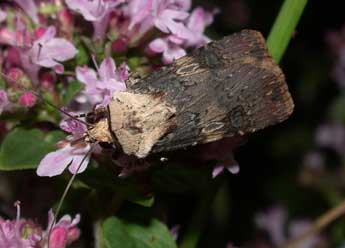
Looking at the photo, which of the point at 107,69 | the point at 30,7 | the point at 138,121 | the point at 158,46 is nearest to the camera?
the point at 138,121

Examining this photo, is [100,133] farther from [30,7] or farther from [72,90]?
[30,7]

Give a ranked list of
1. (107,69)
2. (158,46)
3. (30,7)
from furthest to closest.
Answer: (30,7) < (158,46) < (107,69)

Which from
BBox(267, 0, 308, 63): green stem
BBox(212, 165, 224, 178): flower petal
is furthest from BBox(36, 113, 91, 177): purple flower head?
BBox(267, 0, 308, 63): green stem

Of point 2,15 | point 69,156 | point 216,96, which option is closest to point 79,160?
point 69,156

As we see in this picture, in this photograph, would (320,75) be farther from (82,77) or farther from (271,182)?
(82,77)

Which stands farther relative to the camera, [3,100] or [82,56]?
[82,56]

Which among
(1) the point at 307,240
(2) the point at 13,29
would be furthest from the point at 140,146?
(1) the point at 307,240
